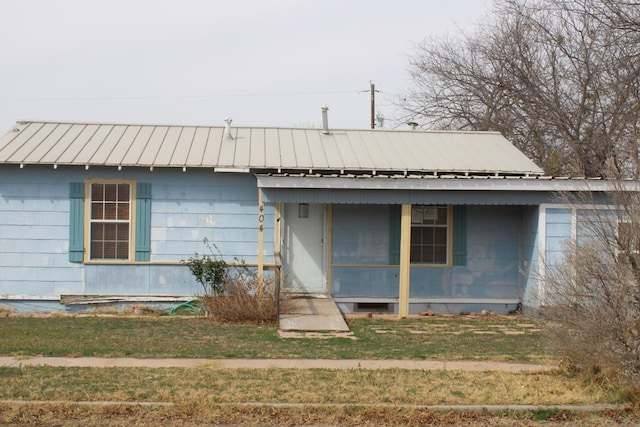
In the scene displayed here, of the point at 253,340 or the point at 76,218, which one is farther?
the point at 76,218

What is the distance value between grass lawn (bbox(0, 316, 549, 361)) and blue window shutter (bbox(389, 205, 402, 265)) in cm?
150

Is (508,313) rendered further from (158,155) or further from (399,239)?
(158,155)

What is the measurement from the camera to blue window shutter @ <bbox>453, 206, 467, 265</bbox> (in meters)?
16.0

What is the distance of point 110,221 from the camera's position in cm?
1537

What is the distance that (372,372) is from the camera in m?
9.38

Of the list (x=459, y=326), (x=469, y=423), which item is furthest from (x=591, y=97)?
(x=469, y=423)

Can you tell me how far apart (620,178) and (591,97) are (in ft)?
52.3

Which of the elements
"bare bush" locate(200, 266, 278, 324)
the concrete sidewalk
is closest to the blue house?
"bare bush" locate(200, 266, 278, 324)

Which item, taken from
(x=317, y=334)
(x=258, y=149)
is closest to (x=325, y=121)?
(x=258, y=149)

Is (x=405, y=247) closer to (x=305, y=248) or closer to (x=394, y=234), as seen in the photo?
(x=394, y=234)

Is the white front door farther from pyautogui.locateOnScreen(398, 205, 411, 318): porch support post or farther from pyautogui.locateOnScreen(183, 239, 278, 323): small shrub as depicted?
pyautogui.locateOnScreen(398, 205, 411, 318): porch support post

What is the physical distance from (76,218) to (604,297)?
34.1 feet

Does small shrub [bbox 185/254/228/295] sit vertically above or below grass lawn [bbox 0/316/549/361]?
above

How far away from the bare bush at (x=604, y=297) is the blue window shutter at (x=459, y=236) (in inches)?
281
